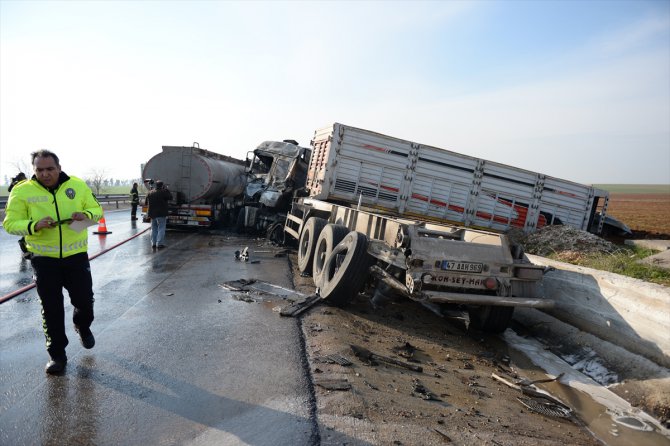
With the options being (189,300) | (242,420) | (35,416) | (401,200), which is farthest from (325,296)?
(401,200)

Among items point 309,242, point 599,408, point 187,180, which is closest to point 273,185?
point 187,180

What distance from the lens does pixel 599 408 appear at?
4141mm

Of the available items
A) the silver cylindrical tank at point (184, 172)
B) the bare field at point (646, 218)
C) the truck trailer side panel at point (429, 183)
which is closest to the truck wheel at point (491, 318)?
the truck trailer side panel at point (429, 183)

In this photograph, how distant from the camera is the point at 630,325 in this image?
4801 mm

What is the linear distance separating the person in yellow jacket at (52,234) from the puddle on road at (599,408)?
467 cm

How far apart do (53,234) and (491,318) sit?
16.1 feet

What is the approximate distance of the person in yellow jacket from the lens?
367 cm

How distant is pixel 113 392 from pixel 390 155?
8.30 meters

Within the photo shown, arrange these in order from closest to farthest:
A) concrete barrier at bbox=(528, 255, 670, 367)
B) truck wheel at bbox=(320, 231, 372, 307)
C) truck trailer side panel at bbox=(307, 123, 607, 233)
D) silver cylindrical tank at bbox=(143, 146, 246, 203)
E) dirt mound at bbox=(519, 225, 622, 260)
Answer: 1. concrete barrier at bbox=(528, 255, 670, 367)
2. truck wheel at bbox=(320, 231, 372, 307)
3. dirt mound at bbox=(519, 225, 622, 260)
4. truck trailer side panel at bbox=(307, 123, 607, 233)
5. silver cylindrical tank at bbox=(143, 146, 246, 203)

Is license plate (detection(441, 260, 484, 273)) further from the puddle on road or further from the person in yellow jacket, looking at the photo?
the person in yellow jacket

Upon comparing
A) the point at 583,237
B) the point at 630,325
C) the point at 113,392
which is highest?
the point at 583,237

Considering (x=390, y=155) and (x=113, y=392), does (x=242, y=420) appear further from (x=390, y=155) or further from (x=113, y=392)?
(x=390, y=155)

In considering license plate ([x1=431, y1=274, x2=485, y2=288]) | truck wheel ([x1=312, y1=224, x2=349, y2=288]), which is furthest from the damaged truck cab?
license plate ([x1=431, y1=274, x2=485, y2=288])

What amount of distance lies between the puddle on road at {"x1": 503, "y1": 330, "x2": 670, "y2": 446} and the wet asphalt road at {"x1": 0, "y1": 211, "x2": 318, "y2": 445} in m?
2.57
